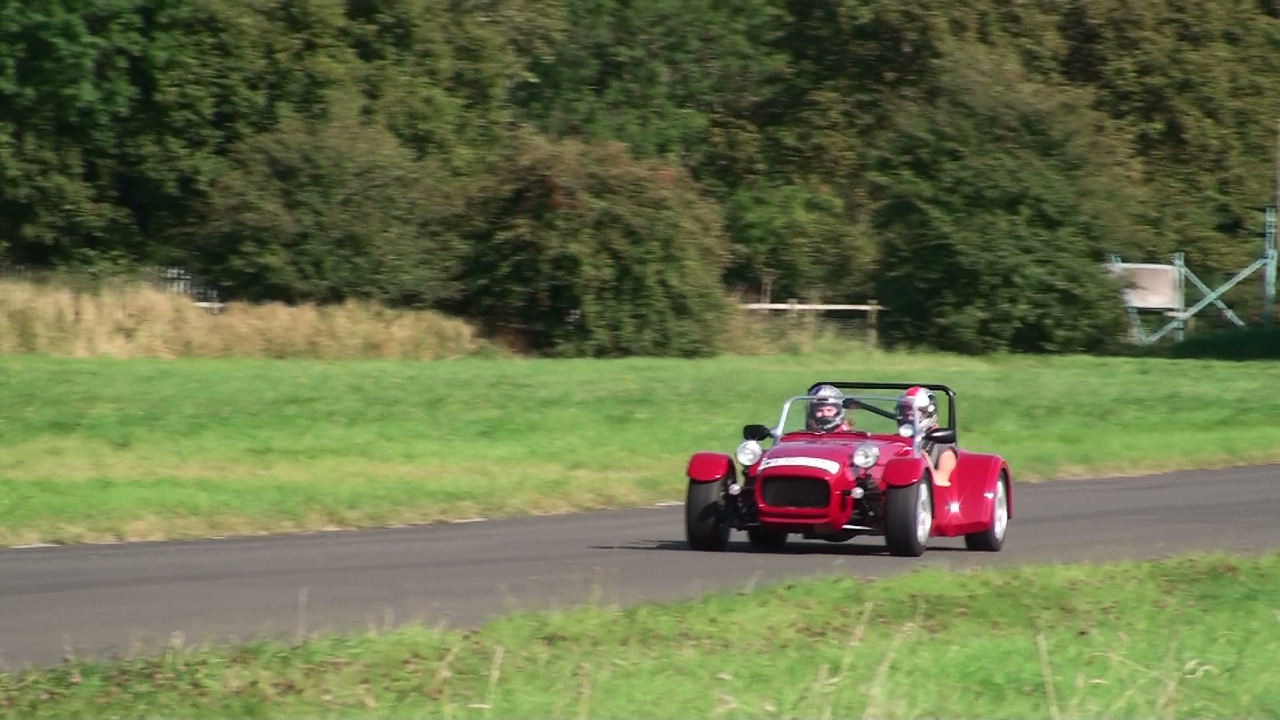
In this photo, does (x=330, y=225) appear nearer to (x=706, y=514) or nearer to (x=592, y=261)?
(x=592, y=261)

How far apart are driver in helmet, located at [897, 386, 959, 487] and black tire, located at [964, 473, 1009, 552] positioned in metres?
0.44

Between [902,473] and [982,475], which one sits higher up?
[902,473]

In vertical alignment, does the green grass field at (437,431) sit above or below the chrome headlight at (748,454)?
below

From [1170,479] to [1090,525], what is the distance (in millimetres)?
5903

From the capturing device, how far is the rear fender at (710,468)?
47.9 ft

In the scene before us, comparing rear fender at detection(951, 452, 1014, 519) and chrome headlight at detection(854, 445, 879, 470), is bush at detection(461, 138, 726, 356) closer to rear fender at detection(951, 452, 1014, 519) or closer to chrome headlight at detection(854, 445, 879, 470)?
rear fender at detection(951, 452, 1014, 519)

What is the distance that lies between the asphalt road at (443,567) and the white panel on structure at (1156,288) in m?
30.3

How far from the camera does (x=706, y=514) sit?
1463 centimetres

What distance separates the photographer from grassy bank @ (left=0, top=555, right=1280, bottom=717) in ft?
24.6

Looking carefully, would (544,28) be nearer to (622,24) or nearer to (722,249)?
(622,24)

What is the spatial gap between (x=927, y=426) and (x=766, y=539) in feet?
5.15

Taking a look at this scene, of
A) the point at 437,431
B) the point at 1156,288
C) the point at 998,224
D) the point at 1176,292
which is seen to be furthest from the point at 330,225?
the point at 1176,292

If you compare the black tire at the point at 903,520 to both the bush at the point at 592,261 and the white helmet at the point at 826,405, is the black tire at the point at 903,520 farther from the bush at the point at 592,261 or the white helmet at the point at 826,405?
the bush at the point at 592,261

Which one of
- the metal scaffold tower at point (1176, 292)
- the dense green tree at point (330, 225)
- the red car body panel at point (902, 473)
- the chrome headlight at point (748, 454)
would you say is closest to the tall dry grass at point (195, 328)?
the dense green tree at point (330, 225)
